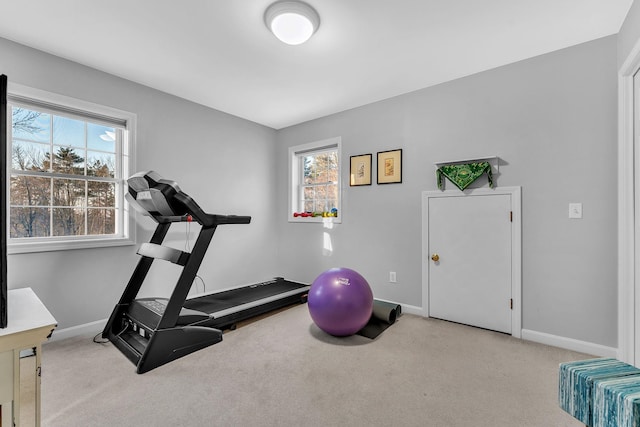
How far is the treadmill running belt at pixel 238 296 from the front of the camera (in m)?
3.07

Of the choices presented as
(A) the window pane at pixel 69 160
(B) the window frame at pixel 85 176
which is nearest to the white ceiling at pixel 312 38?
(B) the window frame at pixel 85 176

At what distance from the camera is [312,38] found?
7.82 feet

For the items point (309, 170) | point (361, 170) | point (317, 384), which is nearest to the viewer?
point (317, 384)

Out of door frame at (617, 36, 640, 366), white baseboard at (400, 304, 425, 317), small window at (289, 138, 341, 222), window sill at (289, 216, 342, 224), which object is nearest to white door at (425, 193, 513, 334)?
white baseboard at (400, 304, 425, 317)

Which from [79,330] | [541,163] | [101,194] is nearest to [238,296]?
[79,330]

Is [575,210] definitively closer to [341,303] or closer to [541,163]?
[541,163]

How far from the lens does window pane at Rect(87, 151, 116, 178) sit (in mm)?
2900

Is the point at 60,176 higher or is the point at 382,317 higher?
the point at 60,176

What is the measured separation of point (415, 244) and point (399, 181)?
755 millimetres

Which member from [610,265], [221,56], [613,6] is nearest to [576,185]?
[610,265]

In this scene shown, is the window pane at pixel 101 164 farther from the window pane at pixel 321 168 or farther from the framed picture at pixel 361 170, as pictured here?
the framed picture at pixel 361 170

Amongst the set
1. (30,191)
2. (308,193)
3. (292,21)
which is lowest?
(30,191)

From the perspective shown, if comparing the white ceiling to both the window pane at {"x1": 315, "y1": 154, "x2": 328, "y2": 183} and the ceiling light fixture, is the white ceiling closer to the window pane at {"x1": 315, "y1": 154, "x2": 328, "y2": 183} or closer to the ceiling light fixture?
the ceiling light fixture

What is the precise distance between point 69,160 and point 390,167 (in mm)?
3312
